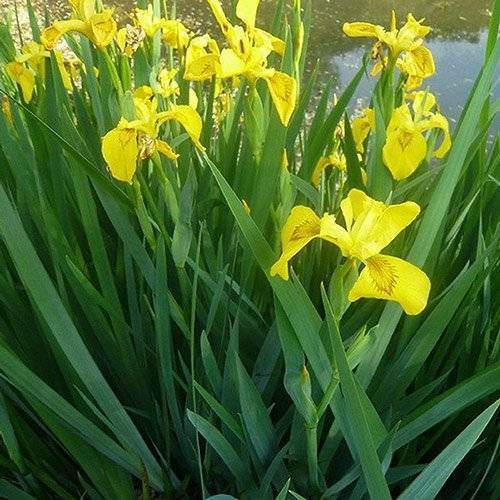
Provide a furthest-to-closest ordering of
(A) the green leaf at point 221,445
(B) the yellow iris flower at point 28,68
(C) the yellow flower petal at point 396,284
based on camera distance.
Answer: (B) the yellow iris flower at point 28,68 < (A) the green leaf at point 221,445 < (C) the yellow flower petal at point 396,284

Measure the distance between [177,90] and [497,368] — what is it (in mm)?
540

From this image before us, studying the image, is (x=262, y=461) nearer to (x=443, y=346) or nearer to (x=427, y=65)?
(x=443, y=346)

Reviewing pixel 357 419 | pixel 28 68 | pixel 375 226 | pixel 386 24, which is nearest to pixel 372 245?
pixel 375 226

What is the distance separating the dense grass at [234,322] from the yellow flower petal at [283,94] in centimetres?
4

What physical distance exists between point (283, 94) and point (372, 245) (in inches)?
8.8

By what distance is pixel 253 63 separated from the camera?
720 millimetres

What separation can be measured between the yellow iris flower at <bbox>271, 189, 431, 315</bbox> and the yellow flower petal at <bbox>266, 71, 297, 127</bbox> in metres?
0.15

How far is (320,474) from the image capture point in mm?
713

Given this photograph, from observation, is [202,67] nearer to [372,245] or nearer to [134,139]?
[134,139]

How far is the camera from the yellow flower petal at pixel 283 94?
2.24 feet

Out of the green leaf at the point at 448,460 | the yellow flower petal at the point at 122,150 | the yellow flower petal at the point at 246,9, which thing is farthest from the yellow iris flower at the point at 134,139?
the green leaf at the point at 448,460

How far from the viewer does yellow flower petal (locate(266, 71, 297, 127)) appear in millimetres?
683

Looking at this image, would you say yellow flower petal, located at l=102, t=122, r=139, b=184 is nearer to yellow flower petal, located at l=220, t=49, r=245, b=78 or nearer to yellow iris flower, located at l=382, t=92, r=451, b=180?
yellow flower petal, located at l=220, t=49, r=245, b=78

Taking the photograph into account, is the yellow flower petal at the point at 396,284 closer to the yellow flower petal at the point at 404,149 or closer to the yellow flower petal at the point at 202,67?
the yellow flower petal at the point at 404,149
